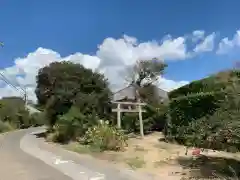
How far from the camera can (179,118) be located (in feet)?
73.5

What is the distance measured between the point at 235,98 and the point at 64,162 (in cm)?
749

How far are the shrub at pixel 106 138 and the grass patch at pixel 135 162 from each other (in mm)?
3430

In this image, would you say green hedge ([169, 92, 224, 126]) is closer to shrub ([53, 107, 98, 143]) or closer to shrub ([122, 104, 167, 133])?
shrub ([122, 104, 167, 133])

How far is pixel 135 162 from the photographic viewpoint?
46.7 ft

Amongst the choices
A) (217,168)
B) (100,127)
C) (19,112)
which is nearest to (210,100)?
(100,127)

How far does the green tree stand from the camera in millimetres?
29109

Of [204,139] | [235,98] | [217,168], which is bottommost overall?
[217,168]

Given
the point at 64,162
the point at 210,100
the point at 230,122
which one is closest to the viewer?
the point at 230,122

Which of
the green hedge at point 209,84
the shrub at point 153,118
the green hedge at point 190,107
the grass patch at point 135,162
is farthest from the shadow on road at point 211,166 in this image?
the shrub at point 153,118

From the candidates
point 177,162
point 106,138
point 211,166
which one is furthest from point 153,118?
point 211,166

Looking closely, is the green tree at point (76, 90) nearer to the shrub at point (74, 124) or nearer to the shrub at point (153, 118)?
the shrub at point (74, 124)

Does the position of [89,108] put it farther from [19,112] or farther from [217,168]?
[19,112]

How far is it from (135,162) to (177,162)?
158 centimetres

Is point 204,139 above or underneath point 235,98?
underneath
